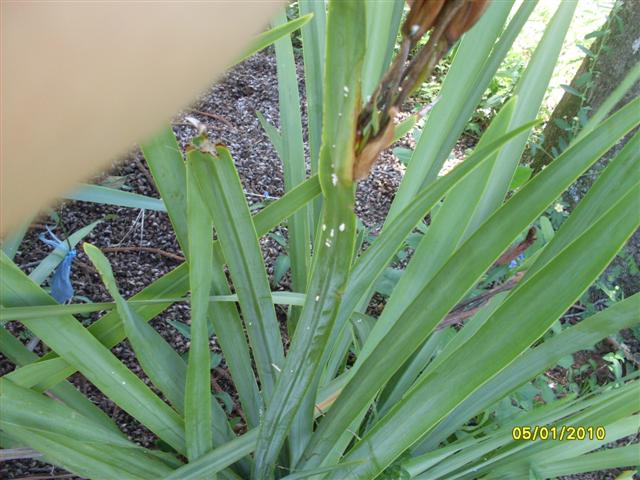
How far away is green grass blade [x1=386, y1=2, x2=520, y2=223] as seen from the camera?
69cm

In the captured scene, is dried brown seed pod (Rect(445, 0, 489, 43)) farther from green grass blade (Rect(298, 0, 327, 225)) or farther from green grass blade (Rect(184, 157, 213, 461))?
green grass blade (Rect(298, 0, 327, 225))

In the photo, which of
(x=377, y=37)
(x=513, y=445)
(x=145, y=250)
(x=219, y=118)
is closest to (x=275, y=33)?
(x=377, y=37)

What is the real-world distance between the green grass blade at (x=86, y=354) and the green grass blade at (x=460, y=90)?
0.41 metres

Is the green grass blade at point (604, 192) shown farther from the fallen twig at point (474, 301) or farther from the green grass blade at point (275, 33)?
the green grass blade at point (275, 33)

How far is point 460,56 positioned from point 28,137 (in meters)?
0.57

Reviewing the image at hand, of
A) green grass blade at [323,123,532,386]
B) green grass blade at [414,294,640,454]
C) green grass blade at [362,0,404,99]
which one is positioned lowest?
green grass blade at [414,294,640,454]

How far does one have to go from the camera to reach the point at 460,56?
0.70m

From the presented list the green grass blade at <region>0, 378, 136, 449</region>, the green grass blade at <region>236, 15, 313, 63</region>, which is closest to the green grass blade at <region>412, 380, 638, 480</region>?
the green grass blade at <region>0, 378, 136, 449</region>

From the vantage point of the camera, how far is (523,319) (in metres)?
0.51

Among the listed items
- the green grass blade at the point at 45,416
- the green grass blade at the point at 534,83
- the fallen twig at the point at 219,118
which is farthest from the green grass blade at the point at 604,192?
the fallen twig at the point at 219,118

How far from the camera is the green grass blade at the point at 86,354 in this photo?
22.4 inches

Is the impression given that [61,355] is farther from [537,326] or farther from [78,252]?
[78,252]

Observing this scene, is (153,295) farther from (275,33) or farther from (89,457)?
(275,33)

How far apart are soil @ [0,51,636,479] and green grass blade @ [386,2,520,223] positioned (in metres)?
0.53
